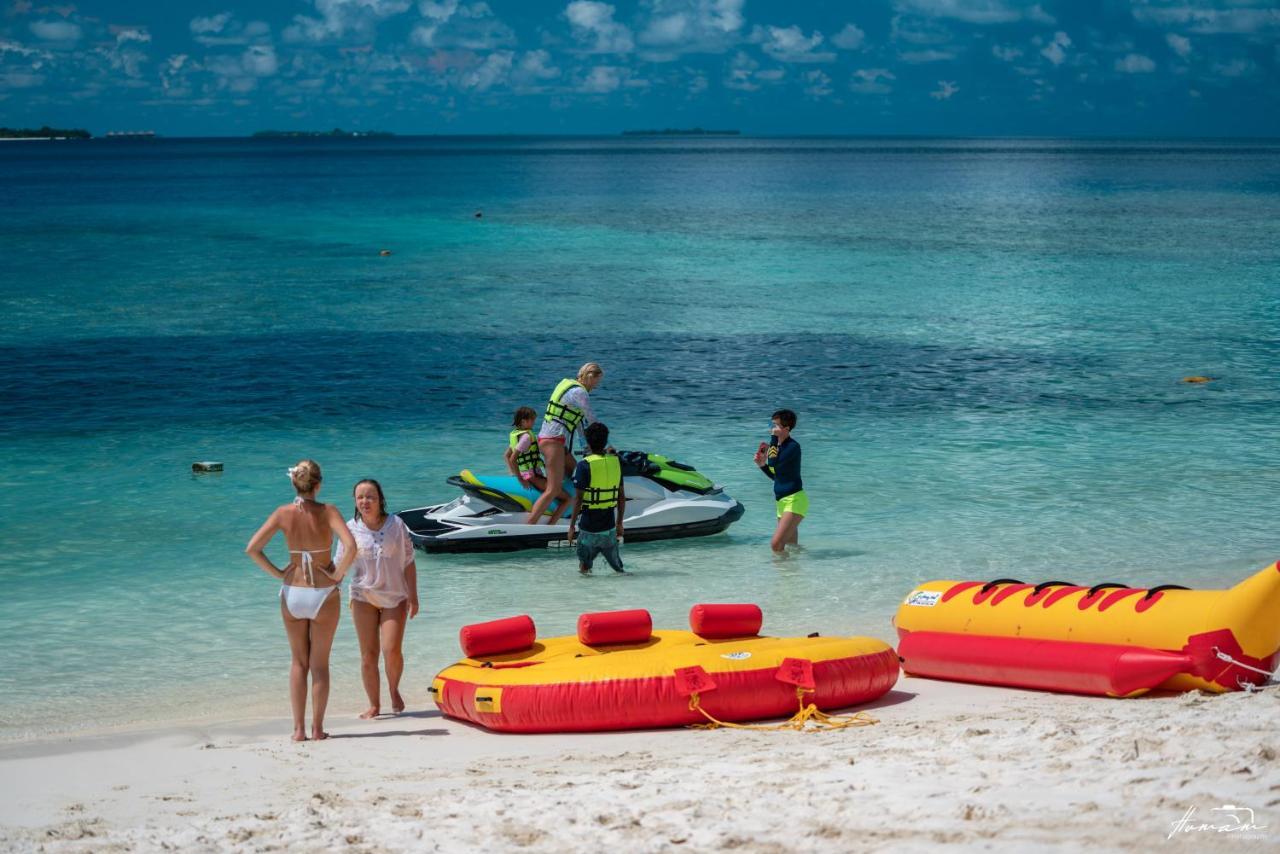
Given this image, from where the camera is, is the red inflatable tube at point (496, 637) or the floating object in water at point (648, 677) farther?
the red inflatable tube at point (496, 637)

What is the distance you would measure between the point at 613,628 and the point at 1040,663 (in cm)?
273

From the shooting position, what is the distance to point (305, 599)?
26.6ft

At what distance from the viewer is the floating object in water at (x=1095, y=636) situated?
27.3ft

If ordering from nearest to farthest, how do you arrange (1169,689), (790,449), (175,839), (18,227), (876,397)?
(175,839) → (1169,689) → (790,449) → (876,397) → (18,227)

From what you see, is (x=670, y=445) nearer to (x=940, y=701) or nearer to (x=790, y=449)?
(x=790, y=449)


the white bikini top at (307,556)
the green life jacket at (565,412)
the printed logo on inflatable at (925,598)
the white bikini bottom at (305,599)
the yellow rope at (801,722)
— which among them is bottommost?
the yellow rope at (801,722)

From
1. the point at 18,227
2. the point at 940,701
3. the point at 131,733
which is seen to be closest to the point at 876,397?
the point at 940,701

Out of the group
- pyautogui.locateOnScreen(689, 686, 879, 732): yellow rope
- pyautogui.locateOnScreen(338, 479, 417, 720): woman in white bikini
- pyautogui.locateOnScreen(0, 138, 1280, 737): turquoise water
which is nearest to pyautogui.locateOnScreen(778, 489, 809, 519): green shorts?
pyautogui.locateOnScreen(0, 138, 1280, 737): turquoise water

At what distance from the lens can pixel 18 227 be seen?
63219 mm

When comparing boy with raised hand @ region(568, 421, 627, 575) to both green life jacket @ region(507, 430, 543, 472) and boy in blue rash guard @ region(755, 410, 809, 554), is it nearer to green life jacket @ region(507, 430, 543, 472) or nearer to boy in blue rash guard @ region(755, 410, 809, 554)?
green life jacket @ region(507, 430, 543, 472)

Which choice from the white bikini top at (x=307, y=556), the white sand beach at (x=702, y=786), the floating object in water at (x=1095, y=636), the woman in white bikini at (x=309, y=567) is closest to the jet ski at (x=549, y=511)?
the floating object in water at (x=1095, y=636)

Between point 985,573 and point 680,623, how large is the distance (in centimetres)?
323

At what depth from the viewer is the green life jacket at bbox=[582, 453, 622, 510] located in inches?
469

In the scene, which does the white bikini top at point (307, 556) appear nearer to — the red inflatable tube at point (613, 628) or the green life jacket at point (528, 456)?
the red inflatable tube at point (613, 628)
